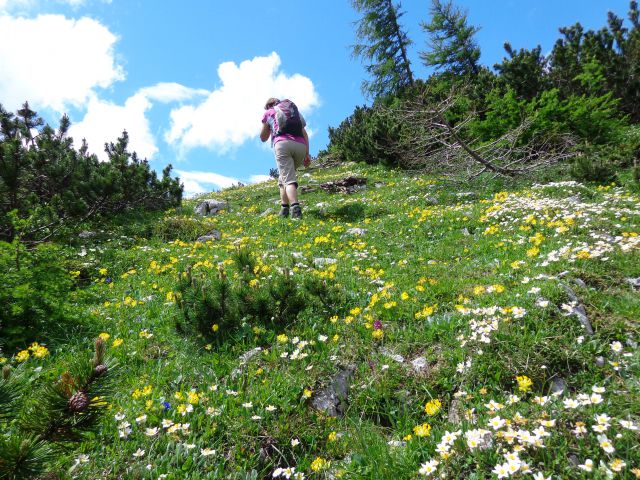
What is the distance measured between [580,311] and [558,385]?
90 cm

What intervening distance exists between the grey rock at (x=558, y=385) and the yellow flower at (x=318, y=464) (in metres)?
1.63

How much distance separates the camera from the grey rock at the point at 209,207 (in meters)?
12.6

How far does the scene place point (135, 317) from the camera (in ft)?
15.0

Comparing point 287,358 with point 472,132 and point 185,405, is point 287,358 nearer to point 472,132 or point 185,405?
point 185,405

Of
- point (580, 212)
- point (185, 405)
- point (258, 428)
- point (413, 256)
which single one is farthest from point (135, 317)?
point (580, 212)

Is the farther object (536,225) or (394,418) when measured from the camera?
(536,225)

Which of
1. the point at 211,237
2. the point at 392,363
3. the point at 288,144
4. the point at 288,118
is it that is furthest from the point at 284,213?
the point at 392,363

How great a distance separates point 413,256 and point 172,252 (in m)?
4.44

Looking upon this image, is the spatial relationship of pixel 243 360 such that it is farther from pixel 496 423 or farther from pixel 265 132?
pixel 265 132

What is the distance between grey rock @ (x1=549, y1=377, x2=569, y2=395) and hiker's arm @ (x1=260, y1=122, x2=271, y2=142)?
8922 millimetres

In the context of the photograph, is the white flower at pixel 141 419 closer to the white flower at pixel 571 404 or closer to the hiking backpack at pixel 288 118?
the white flower at pixel 571 404

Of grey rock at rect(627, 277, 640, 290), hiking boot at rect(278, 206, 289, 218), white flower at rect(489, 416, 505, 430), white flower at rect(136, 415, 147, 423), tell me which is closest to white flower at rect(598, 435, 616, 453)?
white flower at rect(489, 416, 505, 430)

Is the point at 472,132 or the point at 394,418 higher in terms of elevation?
the point at 472,132

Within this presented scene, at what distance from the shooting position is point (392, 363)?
3.21m
